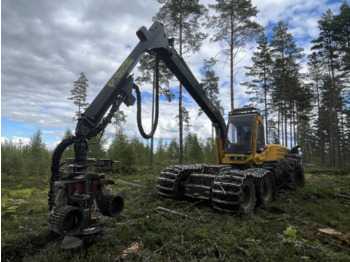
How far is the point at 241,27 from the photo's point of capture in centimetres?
1658

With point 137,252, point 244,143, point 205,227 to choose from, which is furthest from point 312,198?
point 137,252

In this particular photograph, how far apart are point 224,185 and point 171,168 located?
2.25 m

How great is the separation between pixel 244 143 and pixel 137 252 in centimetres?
551

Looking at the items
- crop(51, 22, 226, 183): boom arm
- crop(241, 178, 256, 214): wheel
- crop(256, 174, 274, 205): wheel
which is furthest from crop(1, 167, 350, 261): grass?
crop(51, 22, 226, 183): boom arm

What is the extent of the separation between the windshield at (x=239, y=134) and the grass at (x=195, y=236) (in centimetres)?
209

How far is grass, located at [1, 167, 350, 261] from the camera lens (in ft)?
12.1

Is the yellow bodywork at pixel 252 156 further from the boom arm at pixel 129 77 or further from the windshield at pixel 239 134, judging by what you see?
the boom arm at pixel 129 77

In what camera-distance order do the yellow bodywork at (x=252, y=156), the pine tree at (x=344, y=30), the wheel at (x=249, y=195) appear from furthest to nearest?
1. the pine tree at (x=344, y=30)
2. the yellow bodywork at (x=252, y=156)
3. the wheel at (x=249, y=195)

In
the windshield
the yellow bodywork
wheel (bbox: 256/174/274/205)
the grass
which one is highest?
the windshield

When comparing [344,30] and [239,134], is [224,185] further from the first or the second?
[344,30]

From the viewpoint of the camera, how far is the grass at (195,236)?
3703mm

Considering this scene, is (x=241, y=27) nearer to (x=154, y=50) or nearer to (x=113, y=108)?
(x=154, y=50)

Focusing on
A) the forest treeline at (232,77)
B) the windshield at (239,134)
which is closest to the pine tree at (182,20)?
the forest treeline at (232,77)

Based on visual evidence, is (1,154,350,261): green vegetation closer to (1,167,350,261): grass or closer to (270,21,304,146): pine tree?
(1,167,350,261): grass
